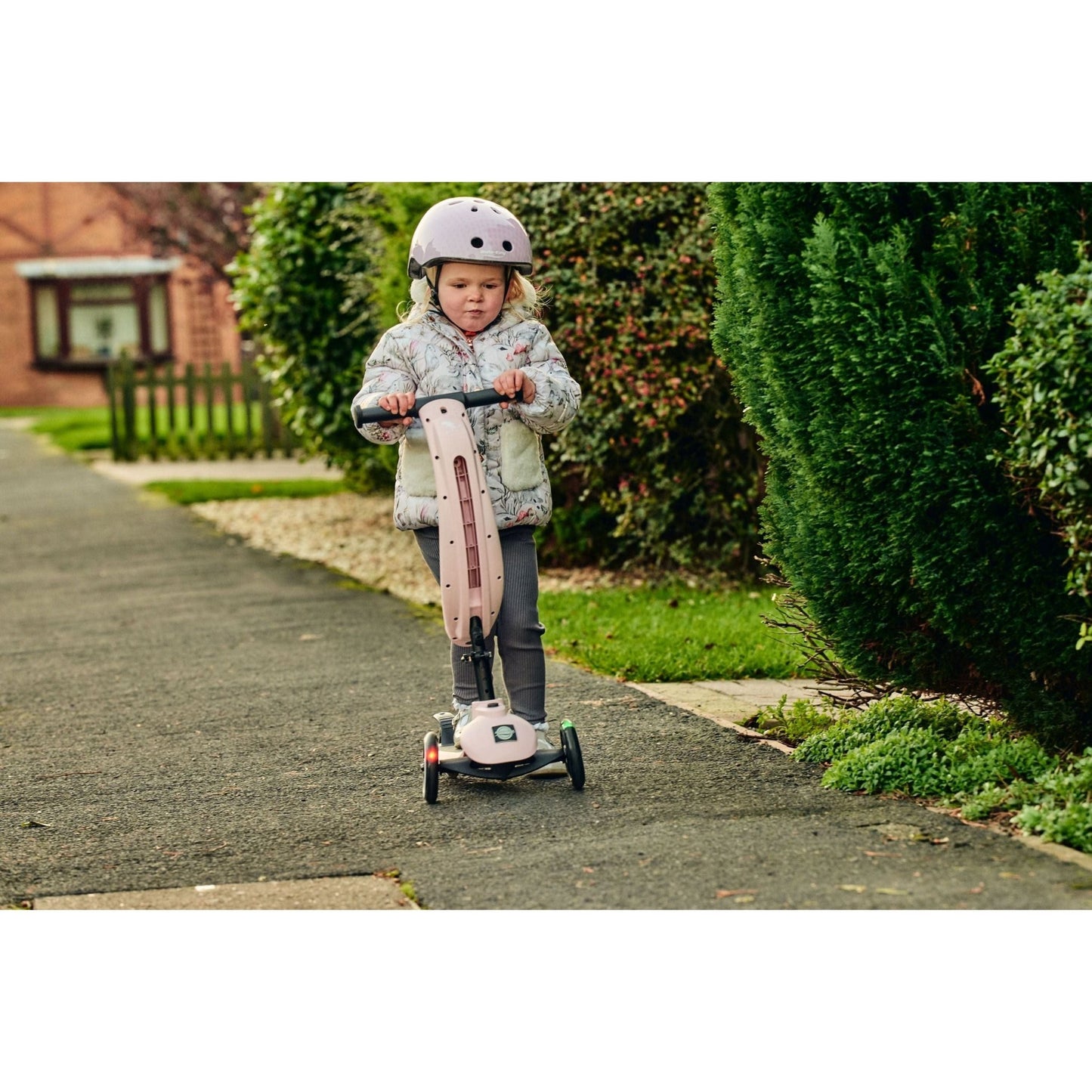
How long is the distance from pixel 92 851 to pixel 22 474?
14009mm

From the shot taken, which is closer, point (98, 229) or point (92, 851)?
point (92, 851)

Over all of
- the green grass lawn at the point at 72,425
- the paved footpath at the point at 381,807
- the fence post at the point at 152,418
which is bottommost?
the green grass lawn at the point at 72,425

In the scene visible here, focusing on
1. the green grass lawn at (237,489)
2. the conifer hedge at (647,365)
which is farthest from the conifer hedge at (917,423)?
the green grass lawn at (237,489)

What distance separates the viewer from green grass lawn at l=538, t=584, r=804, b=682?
6125 mm

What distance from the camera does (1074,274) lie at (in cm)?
378

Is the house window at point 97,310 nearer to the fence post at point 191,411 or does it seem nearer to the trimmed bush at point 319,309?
the fence post at point 191,411

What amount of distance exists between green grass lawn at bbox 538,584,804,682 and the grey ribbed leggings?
3.11 ft

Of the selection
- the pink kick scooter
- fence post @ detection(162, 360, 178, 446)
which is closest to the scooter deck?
the pink kick scooter

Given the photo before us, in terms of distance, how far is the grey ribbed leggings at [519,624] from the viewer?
4.76 meters

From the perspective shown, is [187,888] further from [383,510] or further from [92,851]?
[383,510]

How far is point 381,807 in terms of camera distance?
4.55m

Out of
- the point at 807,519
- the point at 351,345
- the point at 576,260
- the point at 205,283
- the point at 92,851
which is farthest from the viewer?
the point at 205,283

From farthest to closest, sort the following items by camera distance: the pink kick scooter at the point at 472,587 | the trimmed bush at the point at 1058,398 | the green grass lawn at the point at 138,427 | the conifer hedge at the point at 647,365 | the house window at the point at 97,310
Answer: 1. the house window at the point at 97,310
2. the green grass lawn at the point at 138,427
3. the conifer hedge at the point at 647,365
4. the pink kick scooter at the point at 472,587
5. the trimmed bush at the point at 1058,398
